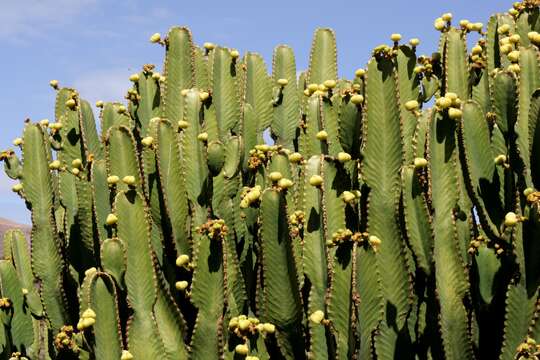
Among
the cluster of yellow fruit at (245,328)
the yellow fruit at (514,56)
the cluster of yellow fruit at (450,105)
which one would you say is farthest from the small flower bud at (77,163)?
the yellow fruit at (514,56)

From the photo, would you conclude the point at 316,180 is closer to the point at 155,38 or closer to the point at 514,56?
the point at 514,56

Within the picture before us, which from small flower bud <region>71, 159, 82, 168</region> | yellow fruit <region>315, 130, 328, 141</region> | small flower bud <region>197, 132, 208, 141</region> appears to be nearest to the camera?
yellow fruit <region>315, 130, 328, 141</region>

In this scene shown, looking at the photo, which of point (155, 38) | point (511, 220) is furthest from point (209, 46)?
point (511, 220)

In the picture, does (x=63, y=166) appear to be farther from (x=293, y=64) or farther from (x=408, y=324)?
(x=408, y=324)

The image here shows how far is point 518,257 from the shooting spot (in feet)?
13.2

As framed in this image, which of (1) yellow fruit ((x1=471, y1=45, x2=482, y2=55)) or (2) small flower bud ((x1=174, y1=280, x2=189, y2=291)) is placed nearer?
(2) small flower bud ((x1=174, y1=280, x2=189, y2=291))

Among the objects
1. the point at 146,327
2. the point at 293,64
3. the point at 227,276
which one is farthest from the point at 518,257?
the point at 293,64

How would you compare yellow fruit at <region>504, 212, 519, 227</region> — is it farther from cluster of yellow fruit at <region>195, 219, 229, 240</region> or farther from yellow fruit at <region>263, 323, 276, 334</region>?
cluster of yellow fruit at <region>195, 219, 229, 240</region>

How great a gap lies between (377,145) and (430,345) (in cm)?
113

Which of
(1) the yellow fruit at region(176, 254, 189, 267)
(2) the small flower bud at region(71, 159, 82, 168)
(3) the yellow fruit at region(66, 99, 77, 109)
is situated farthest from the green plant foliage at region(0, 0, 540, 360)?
(3) the yellow fruit at region(66, 99, 77, 109)

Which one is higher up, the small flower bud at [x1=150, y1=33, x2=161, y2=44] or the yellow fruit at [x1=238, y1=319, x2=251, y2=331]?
the small flower bud at [x1=150, y1=33, x2=161, y2=44]

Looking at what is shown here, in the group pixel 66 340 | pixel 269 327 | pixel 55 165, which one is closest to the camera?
pixel 269 327

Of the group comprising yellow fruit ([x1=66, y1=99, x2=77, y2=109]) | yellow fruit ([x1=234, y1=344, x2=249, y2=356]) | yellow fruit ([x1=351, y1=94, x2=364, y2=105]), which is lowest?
yellow fruit ([x1=234, y1=344, x2=249, y2=356])

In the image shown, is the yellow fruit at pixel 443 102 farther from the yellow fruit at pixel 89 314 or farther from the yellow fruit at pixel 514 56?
the yellow fruit at pixel 89 314
